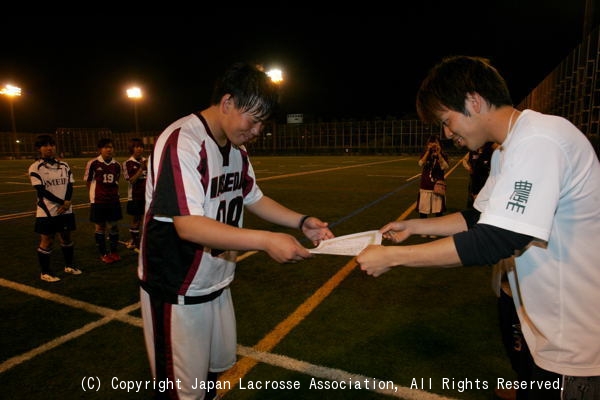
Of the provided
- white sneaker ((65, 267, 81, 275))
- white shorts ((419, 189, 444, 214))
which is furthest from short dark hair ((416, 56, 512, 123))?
white shorts ((419, 189, 444, 214))

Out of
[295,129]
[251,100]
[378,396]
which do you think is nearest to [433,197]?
[378,396]

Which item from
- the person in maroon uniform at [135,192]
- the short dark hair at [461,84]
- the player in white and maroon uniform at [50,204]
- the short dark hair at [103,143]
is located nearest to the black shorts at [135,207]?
the person in maroon uniform at [135,192]

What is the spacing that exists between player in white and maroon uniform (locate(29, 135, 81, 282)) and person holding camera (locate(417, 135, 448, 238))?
7.30m

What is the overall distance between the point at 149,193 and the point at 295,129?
215ft

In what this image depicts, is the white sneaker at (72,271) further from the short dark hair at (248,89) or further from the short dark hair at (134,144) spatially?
the short dark hair at (248,89)

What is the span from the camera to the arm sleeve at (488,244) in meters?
1.43

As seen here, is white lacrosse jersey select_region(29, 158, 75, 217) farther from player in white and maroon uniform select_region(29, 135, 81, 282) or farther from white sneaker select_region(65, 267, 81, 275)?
white sneaker select_region(65, 267, 81, 275)

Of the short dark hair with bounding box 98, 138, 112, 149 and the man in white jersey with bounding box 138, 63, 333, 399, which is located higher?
the short dark hair with bounding box 98, 138, 112, 149

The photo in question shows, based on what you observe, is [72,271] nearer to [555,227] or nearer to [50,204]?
[50,204]

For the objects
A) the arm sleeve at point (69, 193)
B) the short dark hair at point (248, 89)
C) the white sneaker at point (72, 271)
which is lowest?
the white sneaker at point (72, 271)

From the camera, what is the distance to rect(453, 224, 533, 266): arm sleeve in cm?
143

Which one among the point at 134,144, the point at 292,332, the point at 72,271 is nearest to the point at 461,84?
the point at 292,332

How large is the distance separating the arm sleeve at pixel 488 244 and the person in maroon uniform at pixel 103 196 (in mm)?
6777

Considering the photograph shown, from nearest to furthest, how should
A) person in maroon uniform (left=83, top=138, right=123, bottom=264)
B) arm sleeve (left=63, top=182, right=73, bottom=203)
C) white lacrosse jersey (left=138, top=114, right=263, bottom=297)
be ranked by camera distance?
1. white lacrosse jersey (left=138, top=114, right=263, bottom=297)
2. arm sleeve (left=63, top=182, right=73, bottom=203)
3. person in maroon uniform (left=83, top=138, right=123, bottom=264)
